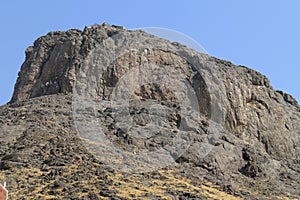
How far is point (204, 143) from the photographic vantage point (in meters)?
62.0

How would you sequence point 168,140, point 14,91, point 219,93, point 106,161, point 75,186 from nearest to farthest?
point 75,186 → point 106,161 → point 168,140 → point 219,93 → point 14,91

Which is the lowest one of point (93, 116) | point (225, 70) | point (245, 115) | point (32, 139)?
point (32, 139)

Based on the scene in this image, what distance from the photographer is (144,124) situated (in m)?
62.3

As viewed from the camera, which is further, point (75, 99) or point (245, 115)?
point (245, 115)

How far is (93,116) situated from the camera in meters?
63.6

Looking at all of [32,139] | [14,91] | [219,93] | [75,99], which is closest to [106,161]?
[32,139]

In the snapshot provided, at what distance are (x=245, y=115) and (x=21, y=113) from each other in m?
22.9

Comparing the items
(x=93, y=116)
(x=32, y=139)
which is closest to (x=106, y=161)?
(x=32, y=139)

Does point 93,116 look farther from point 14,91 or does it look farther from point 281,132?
point 281,132

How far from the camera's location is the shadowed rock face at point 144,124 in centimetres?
4897

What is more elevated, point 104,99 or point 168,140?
point 104,99

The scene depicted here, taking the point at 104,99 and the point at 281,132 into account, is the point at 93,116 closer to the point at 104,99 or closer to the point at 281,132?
the point at 104,99

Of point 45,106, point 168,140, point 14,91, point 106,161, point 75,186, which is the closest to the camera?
point 75,186

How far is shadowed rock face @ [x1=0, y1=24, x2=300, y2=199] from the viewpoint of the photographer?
49.0 m
